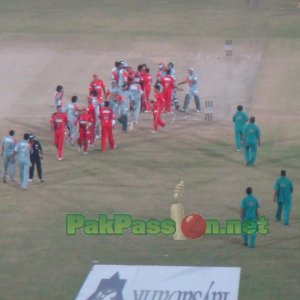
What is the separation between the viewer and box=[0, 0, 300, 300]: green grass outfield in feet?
92.3

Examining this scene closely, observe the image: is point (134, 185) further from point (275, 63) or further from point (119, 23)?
point (119, 23)

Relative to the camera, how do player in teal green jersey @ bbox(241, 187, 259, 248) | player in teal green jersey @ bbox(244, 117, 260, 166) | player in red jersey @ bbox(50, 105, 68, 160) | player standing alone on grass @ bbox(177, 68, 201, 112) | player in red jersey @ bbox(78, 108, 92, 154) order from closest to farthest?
player in teal green jersey @ bbox(241, 187, 259, 248)
player in teal green jersey @ bbox(244, 117, 260, 166)
player in red jersey @ bbox(50, 105, 68, 160)
player in red jersey @ bbox(78, 108, 92, 154)
player standing alone on grass @ bbox(177, 68, 201, 112)

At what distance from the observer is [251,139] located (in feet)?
112

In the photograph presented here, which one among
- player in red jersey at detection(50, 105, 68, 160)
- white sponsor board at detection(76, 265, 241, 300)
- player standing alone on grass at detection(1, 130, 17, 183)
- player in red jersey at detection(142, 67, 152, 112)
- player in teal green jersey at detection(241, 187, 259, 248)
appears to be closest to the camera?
white sponsor board at detection(76, 265, 241, 300)

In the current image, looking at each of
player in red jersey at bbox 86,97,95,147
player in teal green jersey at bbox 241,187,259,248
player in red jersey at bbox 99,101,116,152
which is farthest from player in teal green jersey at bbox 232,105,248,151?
player in teal green jersey at bbox 241,187,259,248

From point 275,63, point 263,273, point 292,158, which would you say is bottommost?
point 263,273

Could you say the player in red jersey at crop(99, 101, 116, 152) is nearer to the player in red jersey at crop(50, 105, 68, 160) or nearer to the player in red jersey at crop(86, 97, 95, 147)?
the player in red jersey at crop(86, 97, 95, 147)

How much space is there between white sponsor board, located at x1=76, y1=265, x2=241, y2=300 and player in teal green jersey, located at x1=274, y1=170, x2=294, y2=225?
108 inches

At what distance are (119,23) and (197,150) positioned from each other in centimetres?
2049

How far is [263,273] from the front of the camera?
1074 inches

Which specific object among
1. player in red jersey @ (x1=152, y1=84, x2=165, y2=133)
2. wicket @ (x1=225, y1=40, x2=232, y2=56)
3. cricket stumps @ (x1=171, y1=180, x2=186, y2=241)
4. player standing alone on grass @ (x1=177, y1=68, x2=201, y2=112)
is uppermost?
wicket @ (x1=225, y1=40, x2=232, y2=56)

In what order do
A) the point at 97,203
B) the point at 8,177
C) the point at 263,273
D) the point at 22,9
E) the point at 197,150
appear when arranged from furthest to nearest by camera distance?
1. the point at 22,9
2. the point at 197,150
3. the point at 8,177
4. the point at 97,203
5. the point at 263,273

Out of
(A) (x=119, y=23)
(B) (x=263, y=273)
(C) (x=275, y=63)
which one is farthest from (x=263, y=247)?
(A) (x=119, y=23)

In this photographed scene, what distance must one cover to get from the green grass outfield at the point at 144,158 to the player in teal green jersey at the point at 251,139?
47 centimetres
